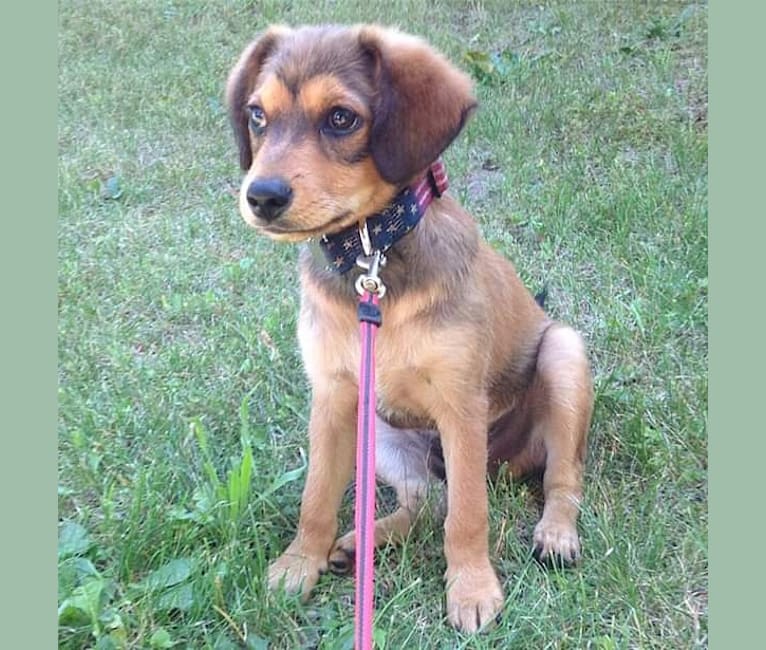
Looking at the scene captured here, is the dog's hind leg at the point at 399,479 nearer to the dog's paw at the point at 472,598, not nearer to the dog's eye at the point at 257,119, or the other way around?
the dog's paw at the point at 472,598

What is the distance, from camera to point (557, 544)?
10.3 feet

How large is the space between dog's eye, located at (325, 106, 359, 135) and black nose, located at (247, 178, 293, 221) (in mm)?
264

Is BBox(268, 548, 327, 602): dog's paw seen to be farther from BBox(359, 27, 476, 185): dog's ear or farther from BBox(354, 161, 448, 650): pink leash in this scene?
BBox(359, 27, 476, 185): dog's ear

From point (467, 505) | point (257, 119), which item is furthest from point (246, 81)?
point (467, 505)

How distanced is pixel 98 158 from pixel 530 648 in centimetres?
536

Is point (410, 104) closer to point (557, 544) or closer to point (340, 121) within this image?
point (340, 121)

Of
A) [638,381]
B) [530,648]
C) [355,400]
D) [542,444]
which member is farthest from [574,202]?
[530,648]

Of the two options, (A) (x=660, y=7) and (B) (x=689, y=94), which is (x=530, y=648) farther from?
(A) (x=660, y=7)

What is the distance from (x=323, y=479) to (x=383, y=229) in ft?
3.00

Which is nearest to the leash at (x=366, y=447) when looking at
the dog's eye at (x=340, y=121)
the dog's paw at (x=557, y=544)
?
the dog's eye at (x=340, y=121)

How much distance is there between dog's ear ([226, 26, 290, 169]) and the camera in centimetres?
299

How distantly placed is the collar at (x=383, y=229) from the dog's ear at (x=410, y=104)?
0.14 m

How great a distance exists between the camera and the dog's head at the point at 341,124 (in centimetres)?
254

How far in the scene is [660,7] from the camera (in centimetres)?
860
